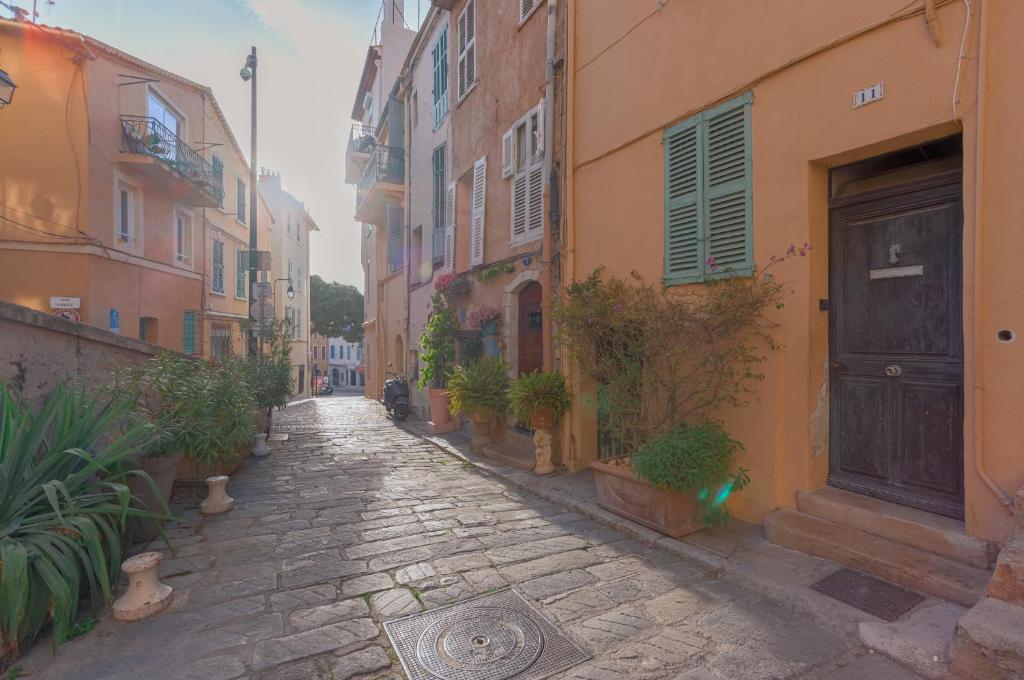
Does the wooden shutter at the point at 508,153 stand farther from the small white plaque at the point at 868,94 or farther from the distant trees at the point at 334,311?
the distant trees at the point at 334,311

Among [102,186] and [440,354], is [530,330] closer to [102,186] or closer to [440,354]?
[440,354]

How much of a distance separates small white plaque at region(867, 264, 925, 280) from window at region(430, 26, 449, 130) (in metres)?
9.65

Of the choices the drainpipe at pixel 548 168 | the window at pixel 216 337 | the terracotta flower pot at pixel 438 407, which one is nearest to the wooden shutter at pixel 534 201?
the drainpipe at pixel 548 168

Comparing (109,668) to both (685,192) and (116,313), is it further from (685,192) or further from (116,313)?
(116,313)

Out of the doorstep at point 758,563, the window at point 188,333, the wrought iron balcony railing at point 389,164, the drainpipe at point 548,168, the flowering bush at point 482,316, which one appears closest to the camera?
the doorstep at point 758,563

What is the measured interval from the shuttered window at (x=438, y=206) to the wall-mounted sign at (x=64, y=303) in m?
8.29

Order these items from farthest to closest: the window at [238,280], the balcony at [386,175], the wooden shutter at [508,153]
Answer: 1. the window at [238,280]
2. the balcony at [386,175]
3. the wooden shutter at [508,153]

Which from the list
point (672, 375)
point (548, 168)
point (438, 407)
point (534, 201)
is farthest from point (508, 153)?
point (672, 375)

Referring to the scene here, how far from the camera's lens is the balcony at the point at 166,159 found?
1345 cm

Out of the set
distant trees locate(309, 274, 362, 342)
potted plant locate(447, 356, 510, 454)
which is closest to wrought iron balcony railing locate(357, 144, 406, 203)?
potted plant locate(447, 356, 510, 454)

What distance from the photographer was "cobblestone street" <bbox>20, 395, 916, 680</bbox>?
2561mm

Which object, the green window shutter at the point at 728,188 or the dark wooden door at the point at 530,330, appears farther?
the dark wooden door at the point at 530,330

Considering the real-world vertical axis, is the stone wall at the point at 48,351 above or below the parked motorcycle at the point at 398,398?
above

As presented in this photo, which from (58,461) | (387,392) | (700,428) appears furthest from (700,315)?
(387,392)
